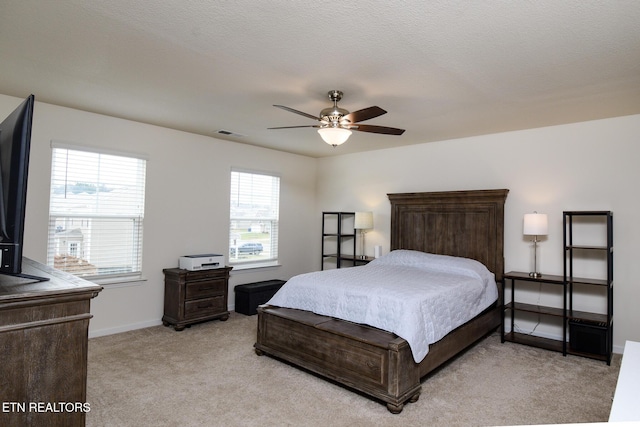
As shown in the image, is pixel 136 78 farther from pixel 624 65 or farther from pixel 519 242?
pixel 519 242

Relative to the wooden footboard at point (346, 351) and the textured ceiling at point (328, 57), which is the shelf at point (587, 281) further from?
the wooden footboard at point (346, 351)

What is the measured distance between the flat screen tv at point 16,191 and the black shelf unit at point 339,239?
455 cm

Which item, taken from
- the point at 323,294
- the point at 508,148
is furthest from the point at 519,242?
the point at 323,294

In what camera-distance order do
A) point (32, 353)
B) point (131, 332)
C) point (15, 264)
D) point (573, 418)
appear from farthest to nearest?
point (131, 332)
point (573, 418)
point (15, 264)
point (32, 353)

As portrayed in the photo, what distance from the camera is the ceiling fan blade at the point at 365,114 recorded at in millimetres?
2717

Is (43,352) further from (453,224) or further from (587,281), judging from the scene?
(453,224)

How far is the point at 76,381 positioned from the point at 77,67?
249 centimetres

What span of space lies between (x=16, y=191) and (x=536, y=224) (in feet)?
14.1

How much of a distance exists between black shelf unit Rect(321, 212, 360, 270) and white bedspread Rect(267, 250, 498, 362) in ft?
4.51

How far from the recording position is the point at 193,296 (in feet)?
14.9

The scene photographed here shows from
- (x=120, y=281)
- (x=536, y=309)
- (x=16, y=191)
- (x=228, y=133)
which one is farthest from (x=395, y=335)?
(x=228, y=133)

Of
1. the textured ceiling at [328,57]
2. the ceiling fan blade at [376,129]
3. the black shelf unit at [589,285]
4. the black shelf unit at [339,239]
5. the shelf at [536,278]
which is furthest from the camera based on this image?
the black shelf unit at [339,239]

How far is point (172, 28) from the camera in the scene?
7.23ft

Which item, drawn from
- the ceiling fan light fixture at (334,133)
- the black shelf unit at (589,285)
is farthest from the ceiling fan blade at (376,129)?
the black shelf unit at (589,285)
